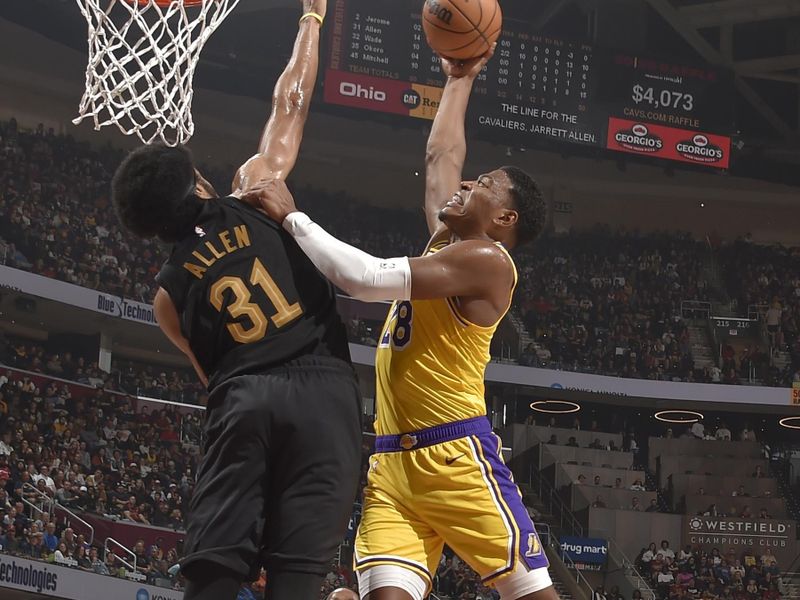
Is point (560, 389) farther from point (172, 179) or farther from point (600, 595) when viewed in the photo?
point (172, 179)

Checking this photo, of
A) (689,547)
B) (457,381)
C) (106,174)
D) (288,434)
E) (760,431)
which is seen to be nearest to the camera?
(288,434)

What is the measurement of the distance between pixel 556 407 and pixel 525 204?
1972cm

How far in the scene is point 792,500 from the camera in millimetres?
21188

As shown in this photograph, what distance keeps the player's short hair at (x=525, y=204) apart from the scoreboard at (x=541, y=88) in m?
14.5

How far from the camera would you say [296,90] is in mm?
3830

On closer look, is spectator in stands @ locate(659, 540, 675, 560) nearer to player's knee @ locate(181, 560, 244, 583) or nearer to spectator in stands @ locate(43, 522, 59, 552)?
spectator in stands @ locate(43, 522, 59, 552)

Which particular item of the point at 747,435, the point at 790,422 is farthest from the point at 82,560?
the point at 790,422

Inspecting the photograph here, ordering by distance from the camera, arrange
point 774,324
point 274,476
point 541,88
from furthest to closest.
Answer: point 774,324, point 541,88, point 274,476

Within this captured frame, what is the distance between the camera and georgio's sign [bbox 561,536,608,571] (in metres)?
19.2

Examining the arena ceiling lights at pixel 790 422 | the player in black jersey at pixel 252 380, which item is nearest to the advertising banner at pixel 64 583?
the player in black jersey at pixel 252 380

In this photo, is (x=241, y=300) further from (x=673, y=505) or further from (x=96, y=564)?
(x=673, y=505)

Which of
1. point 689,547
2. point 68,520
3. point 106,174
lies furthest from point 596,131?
point 68,520

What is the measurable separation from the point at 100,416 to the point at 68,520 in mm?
3156

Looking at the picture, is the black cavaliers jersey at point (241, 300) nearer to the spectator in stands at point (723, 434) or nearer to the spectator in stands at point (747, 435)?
the spectator in stands at point (723, 434)
